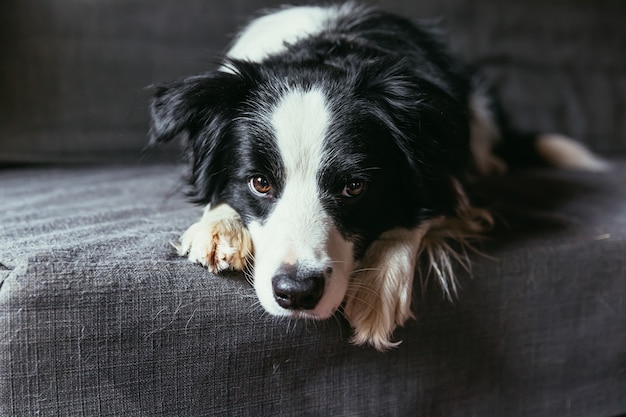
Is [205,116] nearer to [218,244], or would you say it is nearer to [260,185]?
[260,185]

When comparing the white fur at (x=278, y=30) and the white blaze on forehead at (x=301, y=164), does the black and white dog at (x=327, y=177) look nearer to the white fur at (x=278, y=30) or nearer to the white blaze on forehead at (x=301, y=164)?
the white blaze on forehead at (x=301, y=164)

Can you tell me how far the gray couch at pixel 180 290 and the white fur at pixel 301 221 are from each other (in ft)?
0.28

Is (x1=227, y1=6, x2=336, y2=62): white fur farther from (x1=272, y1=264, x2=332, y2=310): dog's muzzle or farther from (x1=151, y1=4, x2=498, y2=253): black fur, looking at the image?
(x1=272, y1=264, x2=332, y2=310): dog's muzzle

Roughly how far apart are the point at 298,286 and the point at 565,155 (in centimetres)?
164

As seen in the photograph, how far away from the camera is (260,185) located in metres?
1.45

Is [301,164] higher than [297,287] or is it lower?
higher

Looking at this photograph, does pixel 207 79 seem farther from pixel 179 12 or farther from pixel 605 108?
pixel 605 108

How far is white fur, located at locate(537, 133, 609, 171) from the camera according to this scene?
98.0 inches

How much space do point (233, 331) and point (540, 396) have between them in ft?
2.62

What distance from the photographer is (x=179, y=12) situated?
238cm

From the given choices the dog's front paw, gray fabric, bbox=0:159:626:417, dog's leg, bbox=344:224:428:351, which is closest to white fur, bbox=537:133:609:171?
gray fabric, bbox=0:159:626:417

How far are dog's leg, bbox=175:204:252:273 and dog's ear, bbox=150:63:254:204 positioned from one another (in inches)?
6.0

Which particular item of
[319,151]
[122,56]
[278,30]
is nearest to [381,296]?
[319,151]

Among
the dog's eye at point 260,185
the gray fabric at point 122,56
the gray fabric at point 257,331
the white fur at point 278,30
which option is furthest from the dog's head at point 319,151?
the gray fabric at point 122,56
